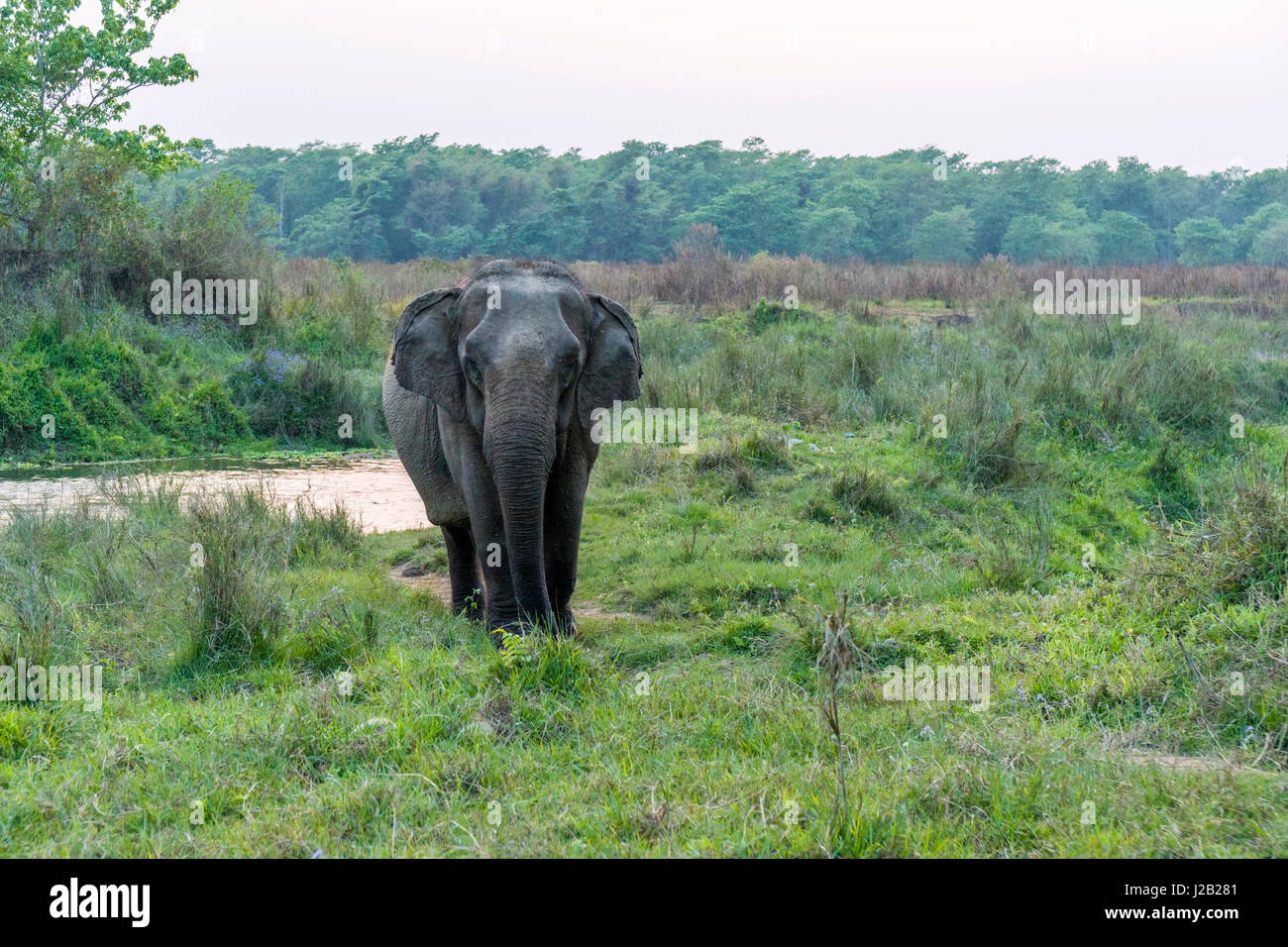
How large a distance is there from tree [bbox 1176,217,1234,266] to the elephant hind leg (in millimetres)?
58661

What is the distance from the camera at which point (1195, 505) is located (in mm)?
12039

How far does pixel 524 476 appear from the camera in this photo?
6645 millimetres

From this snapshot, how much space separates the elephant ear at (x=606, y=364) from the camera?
7.28 metres

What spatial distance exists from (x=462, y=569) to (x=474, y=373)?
2164 millimetres

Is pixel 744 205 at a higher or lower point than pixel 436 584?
higher

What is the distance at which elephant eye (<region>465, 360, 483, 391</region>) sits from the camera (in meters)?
6.93

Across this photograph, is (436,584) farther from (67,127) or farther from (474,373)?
(67,127)

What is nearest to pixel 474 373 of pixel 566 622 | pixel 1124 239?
pixel 566 622

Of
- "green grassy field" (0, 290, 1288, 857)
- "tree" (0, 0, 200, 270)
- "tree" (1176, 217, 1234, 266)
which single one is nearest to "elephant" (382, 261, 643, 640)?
"green grassy field" (0, 290, 1288, 857)

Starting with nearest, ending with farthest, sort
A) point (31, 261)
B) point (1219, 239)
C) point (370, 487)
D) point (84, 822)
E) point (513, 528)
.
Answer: point (84, 822), point (513, 528), point (370, 487), point (31, 261), point (1219, 239)

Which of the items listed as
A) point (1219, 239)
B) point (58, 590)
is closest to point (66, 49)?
point (58, 590)

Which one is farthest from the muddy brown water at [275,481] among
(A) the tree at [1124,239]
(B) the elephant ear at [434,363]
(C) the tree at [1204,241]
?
(A) the tree at [1124,239]

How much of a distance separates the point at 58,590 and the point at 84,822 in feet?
14.0

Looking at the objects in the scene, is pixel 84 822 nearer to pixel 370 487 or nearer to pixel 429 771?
pixel 429 771
